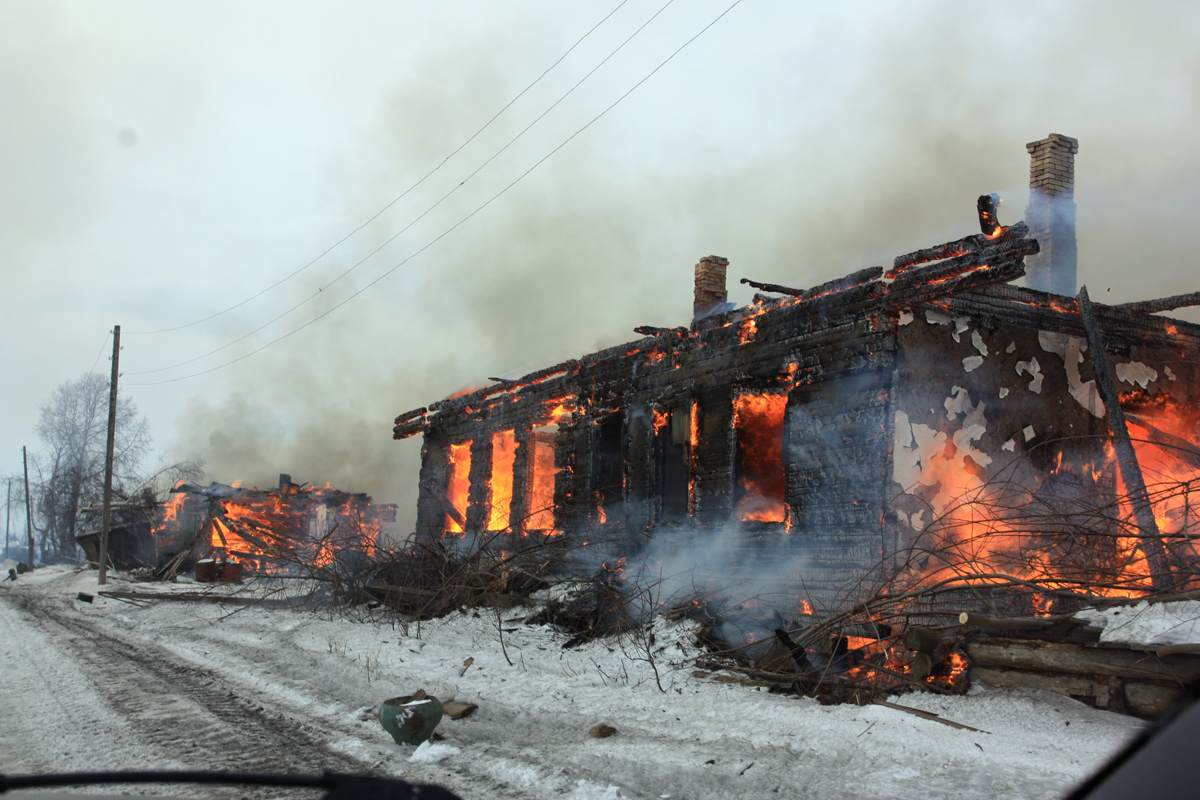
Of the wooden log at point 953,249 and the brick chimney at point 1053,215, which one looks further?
the brick chimney at point 1053,215

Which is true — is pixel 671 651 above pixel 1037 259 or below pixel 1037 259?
below

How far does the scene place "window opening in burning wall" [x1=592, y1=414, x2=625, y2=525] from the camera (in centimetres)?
1855

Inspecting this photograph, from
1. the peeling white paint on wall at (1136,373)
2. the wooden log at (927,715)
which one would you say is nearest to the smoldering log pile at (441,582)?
the wooden log at (927,715)

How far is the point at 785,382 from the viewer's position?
581 inches

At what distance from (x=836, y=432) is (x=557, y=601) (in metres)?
5.51

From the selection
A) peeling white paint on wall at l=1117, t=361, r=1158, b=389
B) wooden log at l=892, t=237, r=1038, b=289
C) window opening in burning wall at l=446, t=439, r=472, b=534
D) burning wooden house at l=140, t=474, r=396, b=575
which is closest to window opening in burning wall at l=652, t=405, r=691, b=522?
wooden log at l=892, t=237, r=1038, b=289

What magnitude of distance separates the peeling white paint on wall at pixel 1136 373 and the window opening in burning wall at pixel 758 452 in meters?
5.69

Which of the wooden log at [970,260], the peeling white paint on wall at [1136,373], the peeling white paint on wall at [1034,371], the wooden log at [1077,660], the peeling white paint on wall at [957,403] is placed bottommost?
the wooden log at [1077,660]

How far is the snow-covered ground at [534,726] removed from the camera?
6086mm

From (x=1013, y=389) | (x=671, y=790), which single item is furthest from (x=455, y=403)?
(x=671, y=790)

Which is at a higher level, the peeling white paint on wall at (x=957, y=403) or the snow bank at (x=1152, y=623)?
the peeling white paint on wall at (x=957, y=403)

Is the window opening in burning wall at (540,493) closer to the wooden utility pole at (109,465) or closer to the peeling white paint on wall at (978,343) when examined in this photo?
the peeling white paint on wall at (978,343)

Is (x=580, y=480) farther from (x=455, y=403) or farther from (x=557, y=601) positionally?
(x=455, y=403)

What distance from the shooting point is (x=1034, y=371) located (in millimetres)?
13562
